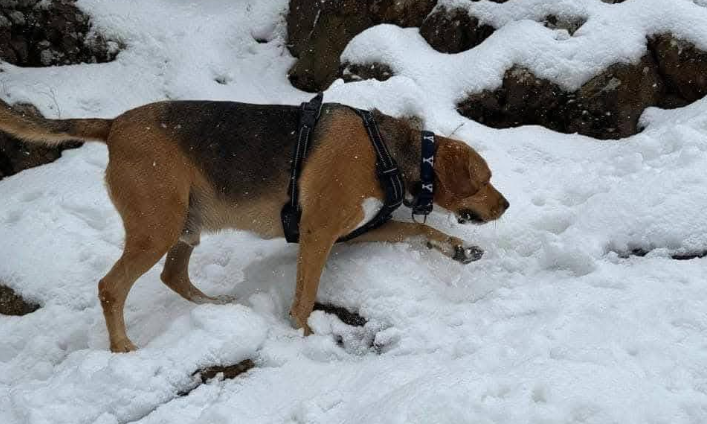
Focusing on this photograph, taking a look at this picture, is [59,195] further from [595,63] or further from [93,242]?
[595,63]

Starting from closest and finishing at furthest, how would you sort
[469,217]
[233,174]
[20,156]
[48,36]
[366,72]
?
[233,174] < [469,217] < [20,156] < [366,72] < [48,36]

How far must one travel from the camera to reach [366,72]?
635cm

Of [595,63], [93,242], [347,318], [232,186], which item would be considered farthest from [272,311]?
[595,63]

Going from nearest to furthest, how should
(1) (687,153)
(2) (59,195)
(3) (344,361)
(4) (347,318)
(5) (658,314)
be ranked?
(5) (658,314) < (3) (344,361) < (4) (347,318) < (1) (687,153) < (2) (59,195)

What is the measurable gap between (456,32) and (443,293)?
135 inches

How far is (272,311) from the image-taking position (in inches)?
166

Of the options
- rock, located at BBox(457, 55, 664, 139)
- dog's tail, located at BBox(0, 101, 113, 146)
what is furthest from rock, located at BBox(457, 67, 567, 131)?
dog's tail, located at BBox(0, 101, 113, 146)

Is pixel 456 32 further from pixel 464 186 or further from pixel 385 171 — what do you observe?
pixel 385 171

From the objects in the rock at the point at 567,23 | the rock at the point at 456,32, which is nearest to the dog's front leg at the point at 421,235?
the rock at the point at 456,32

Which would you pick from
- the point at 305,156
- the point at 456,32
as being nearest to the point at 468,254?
the point at 305,156

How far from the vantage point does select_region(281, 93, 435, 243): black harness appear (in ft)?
13.6

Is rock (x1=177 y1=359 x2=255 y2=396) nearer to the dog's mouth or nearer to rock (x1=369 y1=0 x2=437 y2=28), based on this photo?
the dog's mouth

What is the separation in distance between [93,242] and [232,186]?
4.92ft

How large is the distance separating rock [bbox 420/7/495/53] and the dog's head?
8.35ft
